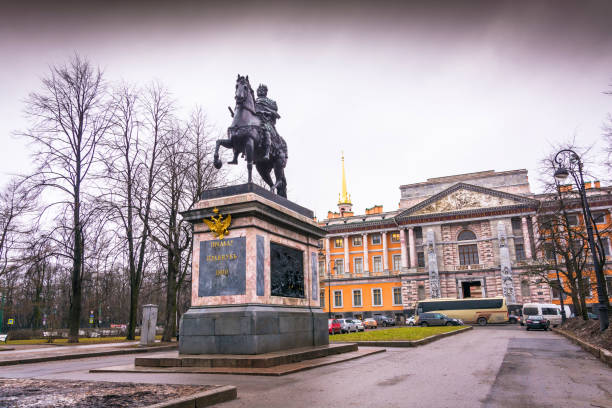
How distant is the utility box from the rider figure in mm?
13361

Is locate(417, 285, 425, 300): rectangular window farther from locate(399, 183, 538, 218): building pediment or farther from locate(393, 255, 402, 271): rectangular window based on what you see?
locate(399, 183, 538, 218): building pediment

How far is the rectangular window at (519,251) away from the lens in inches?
2473

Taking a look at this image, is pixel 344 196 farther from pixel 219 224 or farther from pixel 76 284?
pixel 219 224

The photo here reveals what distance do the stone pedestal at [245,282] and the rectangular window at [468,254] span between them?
58.3 m

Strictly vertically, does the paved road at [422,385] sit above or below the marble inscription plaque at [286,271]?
below

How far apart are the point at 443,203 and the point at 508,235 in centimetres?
1026

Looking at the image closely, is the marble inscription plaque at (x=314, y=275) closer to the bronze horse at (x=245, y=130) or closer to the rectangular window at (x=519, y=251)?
the bronze horse at (x=245, y=130)

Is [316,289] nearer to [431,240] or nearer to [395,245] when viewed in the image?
[431,240]

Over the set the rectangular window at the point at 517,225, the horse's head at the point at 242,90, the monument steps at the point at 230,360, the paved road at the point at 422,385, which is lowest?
the paved road at the point at 422,385

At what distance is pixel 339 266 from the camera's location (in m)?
78.8

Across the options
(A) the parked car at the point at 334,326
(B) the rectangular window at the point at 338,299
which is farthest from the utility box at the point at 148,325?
(B) the rectangular window at the point at 338,299

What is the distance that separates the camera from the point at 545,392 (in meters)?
7.43

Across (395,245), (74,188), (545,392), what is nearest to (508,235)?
(395,245)

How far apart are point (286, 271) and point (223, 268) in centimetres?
210
